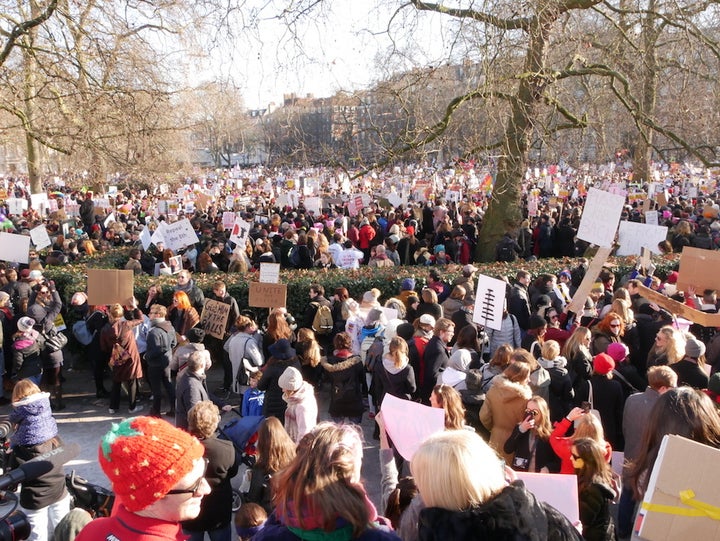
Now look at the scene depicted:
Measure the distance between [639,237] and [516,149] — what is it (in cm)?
275

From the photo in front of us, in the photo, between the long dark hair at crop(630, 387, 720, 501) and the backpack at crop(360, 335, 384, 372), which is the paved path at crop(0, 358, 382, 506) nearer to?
the backpack at crop(360, 335, 384, 372)

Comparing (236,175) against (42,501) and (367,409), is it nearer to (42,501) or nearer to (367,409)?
(367,409)

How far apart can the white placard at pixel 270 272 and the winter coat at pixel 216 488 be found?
4.64 m

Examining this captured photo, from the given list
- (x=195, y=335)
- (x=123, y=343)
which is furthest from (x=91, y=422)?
(x=195, y=335)

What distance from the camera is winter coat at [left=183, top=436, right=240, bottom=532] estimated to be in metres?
3.81

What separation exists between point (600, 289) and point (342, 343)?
4.16m

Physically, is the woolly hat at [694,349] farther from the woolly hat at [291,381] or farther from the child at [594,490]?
the woolly hat at [291,381]

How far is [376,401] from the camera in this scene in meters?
6.11

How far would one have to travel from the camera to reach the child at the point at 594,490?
3277mm

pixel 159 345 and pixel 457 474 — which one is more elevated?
pixel 457 474

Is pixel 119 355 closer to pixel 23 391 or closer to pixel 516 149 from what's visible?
pixel 23 391

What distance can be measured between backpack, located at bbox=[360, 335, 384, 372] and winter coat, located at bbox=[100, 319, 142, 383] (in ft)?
8.45

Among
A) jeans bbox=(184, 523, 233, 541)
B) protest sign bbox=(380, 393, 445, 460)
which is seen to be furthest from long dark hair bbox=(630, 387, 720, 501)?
jeans bbox=(184, 523, 233, 541)

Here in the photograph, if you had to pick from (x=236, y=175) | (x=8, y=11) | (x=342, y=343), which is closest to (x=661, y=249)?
(x=342, y=343)
